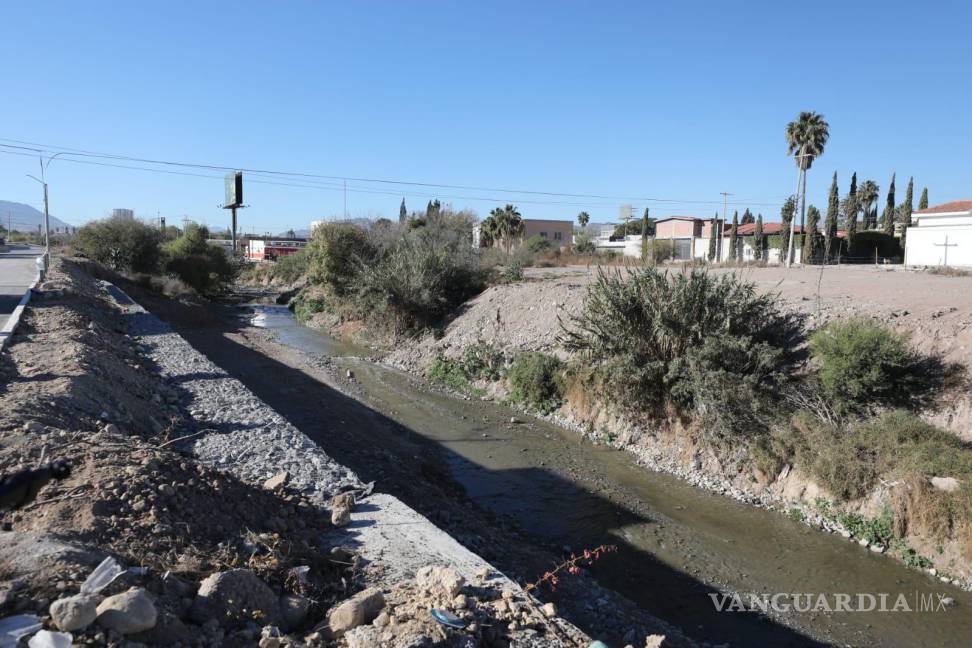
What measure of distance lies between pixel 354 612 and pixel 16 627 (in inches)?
76.9

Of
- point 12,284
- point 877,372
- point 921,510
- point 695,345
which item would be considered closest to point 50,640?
point 921,510

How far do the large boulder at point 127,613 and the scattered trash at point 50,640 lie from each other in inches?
8.8

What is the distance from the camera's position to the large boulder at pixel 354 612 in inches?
171

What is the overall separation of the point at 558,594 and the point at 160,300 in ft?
114

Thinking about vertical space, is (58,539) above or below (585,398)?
above

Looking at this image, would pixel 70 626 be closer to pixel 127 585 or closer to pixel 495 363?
pixel 127 585

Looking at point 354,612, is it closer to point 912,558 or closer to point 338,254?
point 912,558

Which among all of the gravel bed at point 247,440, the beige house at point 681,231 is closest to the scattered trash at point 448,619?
the gravel bed at point 247,440

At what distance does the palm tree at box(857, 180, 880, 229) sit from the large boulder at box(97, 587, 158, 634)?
254 feet

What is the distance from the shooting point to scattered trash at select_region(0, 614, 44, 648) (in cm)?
332

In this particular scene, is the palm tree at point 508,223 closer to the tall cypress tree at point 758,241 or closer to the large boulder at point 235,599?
the tall cypress tree at point 758,241

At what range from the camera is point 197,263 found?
48.1 m

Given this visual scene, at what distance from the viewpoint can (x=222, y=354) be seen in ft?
75.3

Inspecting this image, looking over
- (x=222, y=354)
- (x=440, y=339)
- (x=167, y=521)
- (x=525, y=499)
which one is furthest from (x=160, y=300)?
(x=167, y=521)
